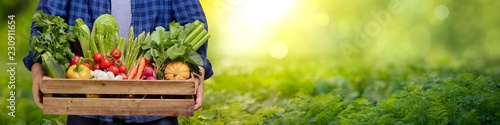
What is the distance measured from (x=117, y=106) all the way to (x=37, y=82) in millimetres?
338

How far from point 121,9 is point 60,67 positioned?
17.3 inches

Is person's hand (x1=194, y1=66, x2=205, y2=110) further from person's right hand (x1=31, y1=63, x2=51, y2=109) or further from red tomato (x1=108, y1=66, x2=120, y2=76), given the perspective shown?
person's right hand (x1=31, y1=63, x2=51, y2=109)

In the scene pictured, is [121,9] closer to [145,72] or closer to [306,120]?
[145,72]

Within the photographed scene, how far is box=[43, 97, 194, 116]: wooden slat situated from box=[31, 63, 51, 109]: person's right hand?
0.07 meters

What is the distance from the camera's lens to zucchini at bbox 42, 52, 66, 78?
2893 millimetres

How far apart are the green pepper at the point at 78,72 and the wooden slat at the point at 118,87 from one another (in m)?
0.05

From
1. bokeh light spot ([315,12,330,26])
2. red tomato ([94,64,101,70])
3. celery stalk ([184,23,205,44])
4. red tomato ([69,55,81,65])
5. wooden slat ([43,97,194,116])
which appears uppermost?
bokeh light spot ([315,12,330,26])

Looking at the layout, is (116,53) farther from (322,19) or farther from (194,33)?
(322,19)

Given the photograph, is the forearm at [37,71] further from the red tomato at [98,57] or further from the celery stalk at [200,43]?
the celery stalk at [200,43]

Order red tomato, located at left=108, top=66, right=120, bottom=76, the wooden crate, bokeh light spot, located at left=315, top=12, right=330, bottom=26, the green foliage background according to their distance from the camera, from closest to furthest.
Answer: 1. the wooden crate
2. red tomato, located at left=108, top=66, right=120, bottom=76
3. the green foliage background
4. bokeh light spot, located at left=315, top=12, right=330, bottom=26

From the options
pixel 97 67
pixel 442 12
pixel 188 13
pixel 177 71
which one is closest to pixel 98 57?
Answer: pixel 97 67

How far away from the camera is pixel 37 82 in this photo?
297 cm

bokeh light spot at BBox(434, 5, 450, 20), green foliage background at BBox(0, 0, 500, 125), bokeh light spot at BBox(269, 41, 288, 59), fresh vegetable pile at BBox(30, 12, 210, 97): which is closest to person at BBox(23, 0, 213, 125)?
fresh vegetable pile at BBox(30, 12, 210, 97)

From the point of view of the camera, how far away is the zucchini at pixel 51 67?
2893mm
